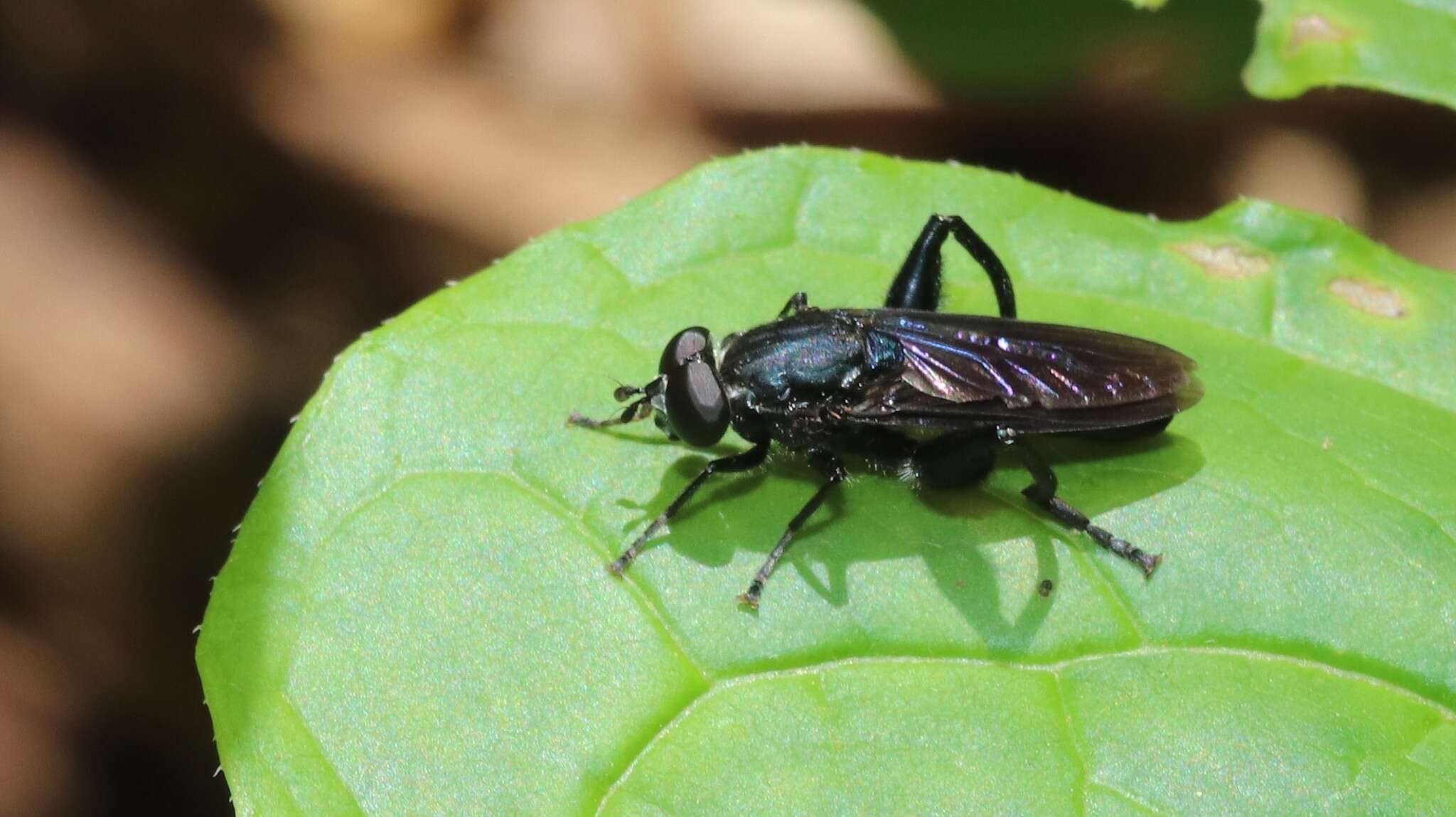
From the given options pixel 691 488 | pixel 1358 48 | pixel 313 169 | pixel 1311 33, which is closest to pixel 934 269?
pixel 691 488

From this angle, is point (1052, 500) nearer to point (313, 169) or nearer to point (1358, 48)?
point (1358, 48)

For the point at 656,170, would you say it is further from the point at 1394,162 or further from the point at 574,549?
the point at 1394,162

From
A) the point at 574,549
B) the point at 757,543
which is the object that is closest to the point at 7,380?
the point at 574,549

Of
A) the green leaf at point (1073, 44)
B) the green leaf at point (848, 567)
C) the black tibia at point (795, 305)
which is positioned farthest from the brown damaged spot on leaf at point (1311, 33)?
the black tibia at point (795, 305)

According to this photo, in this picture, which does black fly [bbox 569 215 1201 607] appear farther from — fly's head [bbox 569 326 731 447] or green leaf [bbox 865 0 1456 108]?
green leaf [bbox 865 0 1456 108]

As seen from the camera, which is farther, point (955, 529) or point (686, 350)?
point (686, 350)

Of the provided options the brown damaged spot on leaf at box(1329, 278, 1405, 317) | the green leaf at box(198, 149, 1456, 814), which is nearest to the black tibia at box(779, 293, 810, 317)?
the green leaf at box(198, 149, 1456, 814)
